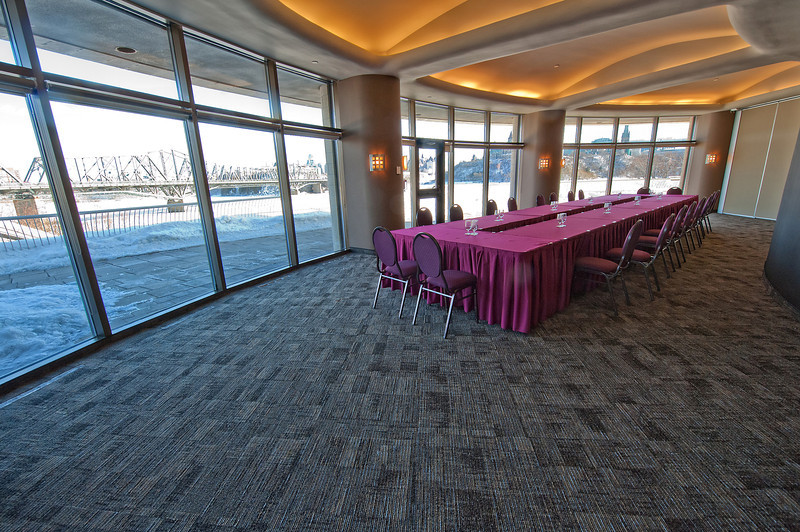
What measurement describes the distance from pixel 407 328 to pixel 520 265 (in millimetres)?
1272

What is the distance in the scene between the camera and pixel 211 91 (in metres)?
4.43

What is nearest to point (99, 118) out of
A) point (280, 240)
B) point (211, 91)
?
point (211, 91)

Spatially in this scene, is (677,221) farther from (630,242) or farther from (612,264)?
(612,264)

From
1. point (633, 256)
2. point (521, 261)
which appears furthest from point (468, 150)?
point (521, 261)

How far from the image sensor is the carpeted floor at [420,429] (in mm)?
1559

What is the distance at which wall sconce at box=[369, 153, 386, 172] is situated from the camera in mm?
6332

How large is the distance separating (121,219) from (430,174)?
7880 millimetres

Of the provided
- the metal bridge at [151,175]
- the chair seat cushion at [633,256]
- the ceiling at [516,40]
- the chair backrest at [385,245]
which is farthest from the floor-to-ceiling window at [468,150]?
the chair backrest at [385,245]

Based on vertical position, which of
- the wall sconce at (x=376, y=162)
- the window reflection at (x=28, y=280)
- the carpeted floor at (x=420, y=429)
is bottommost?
the carpeted floor at (x=420, y=429)

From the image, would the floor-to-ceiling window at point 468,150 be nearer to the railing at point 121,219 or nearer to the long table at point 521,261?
the railing at point 121,219

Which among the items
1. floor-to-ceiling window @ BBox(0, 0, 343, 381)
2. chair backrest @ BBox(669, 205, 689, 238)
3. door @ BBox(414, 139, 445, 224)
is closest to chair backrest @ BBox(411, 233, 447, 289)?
floor-to-ceiling window @ BBox(0, 0, 343, 381)

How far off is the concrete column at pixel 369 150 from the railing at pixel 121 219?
1.54m

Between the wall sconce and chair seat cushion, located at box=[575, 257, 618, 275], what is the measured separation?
396cm

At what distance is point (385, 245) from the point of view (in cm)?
362
